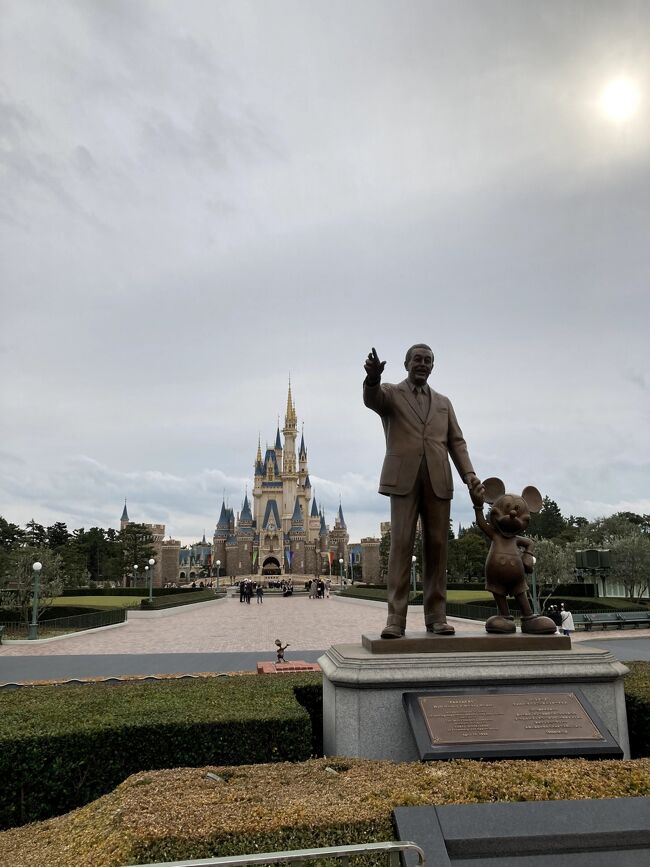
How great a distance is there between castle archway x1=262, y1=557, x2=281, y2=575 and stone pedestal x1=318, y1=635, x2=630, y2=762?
95.1m

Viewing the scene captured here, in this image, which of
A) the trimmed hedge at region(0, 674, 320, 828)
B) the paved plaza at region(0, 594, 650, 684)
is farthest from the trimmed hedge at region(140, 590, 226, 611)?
the trimmed hedge at region(0, 674, 320, 828)

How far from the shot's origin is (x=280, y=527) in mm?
101688

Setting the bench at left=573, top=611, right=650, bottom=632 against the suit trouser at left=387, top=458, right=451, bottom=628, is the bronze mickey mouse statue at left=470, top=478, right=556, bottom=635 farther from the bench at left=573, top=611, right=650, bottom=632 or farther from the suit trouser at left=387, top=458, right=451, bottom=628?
the bench at left=573, top=611, right=650, bottom=632

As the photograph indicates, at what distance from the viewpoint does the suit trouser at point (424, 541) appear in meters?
5.86

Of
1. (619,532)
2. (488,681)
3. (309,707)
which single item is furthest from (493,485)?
(619,532)

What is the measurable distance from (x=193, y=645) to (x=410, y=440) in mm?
13523

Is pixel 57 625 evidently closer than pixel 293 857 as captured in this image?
No

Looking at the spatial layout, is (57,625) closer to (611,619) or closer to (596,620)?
(596,620)

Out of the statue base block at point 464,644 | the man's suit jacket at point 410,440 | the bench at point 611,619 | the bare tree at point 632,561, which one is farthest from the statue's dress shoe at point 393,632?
the bare tree at point 632,561

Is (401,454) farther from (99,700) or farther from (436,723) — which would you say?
(99,700)

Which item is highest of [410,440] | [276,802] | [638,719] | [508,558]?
[410,440]

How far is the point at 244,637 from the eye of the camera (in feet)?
63.1

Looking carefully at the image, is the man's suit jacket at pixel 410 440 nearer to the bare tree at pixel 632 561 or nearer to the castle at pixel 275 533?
the bare tree at pixel 632 561

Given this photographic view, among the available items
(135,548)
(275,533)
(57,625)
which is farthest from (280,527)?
(57,625)
